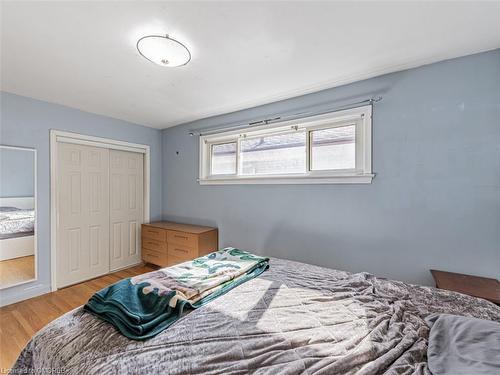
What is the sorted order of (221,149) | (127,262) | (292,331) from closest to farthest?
(292,331) < (221,149) < (127,262)

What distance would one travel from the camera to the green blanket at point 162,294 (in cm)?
108

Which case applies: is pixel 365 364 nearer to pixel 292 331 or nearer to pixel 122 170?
pixel 292 331

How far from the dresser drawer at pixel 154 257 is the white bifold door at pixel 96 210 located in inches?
10.3

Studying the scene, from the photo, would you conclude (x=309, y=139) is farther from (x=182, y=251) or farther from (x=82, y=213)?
(x=82, y=213)

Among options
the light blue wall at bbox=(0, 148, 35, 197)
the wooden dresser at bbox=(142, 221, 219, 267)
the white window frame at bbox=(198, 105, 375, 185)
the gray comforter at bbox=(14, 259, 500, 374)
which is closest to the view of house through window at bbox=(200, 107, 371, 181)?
the white window frame at bbox=(198, 105, 375, 185)

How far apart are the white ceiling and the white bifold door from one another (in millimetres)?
999

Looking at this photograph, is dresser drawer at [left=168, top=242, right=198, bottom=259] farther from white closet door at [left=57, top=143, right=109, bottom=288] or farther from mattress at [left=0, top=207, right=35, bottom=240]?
mattress at [left=0, top=207, right=35, bottom=240]

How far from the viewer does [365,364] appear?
34.8 inches

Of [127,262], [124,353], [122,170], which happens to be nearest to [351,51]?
[124,353]

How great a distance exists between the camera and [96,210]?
10.9 feet

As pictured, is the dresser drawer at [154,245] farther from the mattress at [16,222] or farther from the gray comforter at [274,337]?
the gray comforter at [274,337]

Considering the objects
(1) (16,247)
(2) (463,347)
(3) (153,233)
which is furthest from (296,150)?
(1) (16,247)

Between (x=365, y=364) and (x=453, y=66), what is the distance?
2.30 meters

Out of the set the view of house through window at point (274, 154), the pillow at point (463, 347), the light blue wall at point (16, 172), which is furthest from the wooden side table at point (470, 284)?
the light blue wall at point (16, 172)
